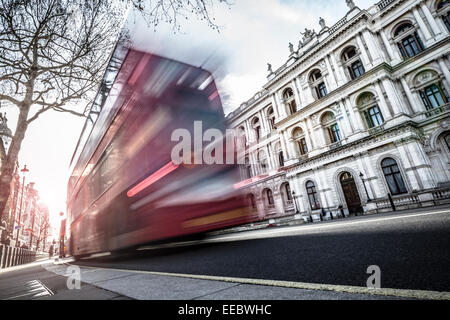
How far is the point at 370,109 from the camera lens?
16.8 m

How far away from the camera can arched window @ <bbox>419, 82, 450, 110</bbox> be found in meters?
14.1

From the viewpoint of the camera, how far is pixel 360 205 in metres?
16.2

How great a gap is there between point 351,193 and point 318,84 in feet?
34.5

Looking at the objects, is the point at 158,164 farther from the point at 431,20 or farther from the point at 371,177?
the point at 431,20

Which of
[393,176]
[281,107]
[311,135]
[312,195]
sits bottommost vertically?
[312,195]

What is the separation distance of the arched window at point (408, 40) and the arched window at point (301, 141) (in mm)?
9555

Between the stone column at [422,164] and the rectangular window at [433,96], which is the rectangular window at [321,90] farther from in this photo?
the stone column at [422,164]

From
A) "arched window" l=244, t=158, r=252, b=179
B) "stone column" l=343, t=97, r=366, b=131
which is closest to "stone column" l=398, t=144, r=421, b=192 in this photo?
"stone column" l=343, t=97, r=366, b=131

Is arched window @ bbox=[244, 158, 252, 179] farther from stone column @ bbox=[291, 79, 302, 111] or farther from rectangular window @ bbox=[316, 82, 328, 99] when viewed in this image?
rectangular window @ bbox=[316, 82, 328, 99]

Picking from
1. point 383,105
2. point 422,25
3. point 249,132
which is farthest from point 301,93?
point 422,25

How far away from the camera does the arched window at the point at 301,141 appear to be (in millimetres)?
A: 21156

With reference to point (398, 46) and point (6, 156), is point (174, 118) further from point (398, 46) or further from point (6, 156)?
point (398, 46)

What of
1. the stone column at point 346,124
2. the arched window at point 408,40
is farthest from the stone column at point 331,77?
the arched window at point 408,40
